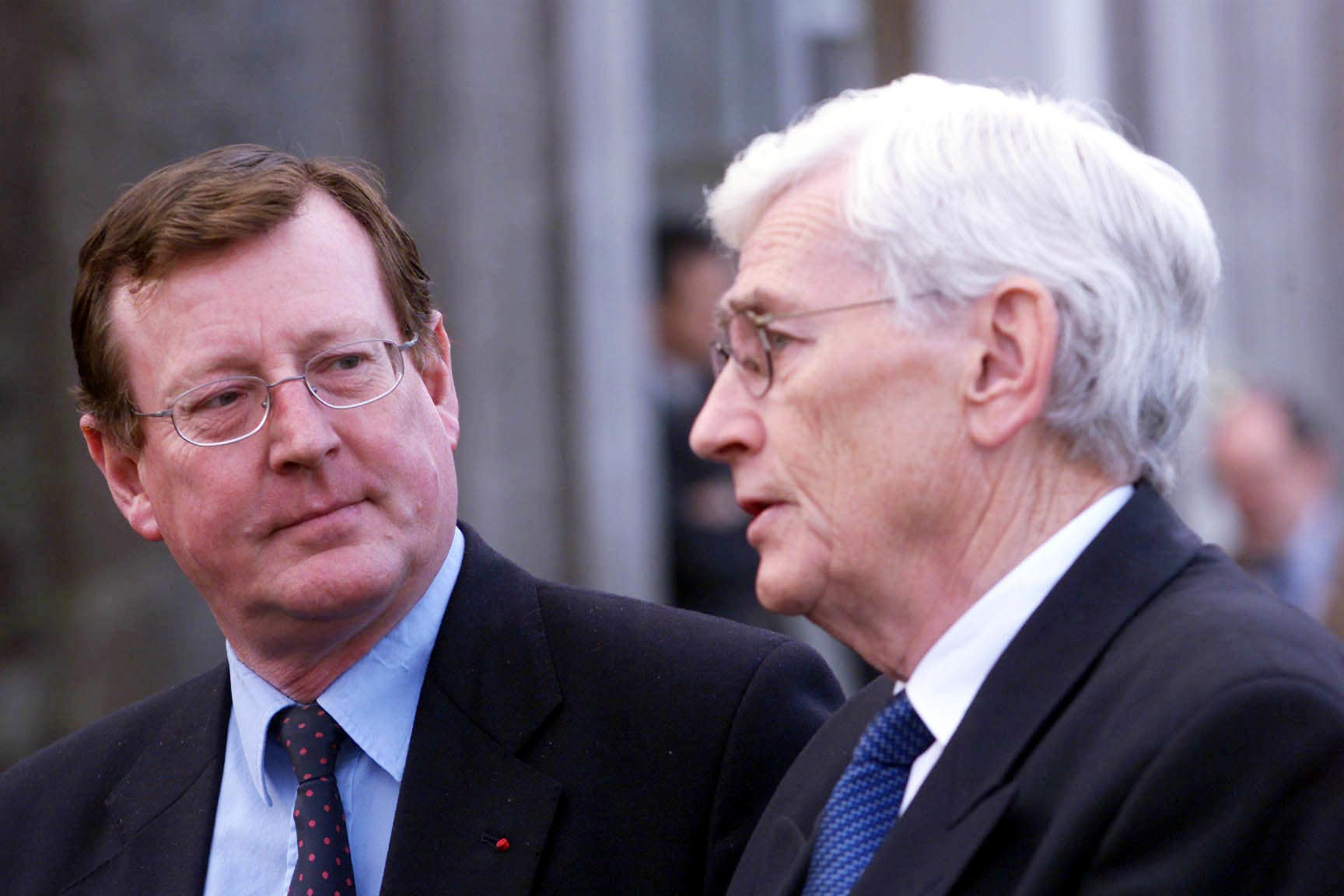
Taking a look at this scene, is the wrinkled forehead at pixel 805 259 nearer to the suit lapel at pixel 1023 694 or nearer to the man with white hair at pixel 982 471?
the man with white hair at pixel 982 471

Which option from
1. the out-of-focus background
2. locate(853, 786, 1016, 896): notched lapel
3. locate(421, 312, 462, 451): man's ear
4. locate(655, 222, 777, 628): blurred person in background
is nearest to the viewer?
locate(853, 786, 1016, 896): notched lapel

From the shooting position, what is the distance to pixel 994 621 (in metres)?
2.05

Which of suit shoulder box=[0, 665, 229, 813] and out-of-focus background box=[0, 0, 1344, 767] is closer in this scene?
suit shoulder box=[0, 665, 229, 813]

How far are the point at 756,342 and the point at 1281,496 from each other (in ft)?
16.4

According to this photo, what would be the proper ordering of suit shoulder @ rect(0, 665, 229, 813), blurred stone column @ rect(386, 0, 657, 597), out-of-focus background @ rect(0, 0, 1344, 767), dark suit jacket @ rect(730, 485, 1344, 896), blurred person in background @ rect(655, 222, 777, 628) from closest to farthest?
dark suit jacket @ rect(730, 485, 1344, 896) → suit shoulder @ rect(0, 665, 229, 813) → out-of-focus background @ rect(0, 0, 1344, 767) → blurred person in background @ rect(655, 222, 777, 628) → blurred stone column @ rect(386, 0, 657, 597)

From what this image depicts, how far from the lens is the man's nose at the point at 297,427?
2533mm

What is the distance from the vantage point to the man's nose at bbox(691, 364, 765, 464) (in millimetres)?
2207

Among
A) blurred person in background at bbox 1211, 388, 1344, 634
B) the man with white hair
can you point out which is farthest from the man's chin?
blurred person in background at bbox 1211, 388, 1344, 634

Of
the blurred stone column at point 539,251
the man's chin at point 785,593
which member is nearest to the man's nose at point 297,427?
the man's chin at point 785,593

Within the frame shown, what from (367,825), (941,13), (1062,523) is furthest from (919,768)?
(941,13)

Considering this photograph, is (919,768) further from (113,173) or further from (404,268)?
(113,173)

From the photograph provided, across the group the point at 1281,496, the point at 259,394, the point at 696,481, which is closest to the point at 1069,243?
the point at 259,394

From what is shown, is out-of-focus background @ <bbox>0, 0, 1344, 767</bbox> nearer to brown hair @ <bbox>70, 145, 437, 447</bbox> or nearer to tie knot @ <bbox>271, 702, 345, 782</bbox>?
brown hair @ <bbox>70, 145, 437, 447</bbox>

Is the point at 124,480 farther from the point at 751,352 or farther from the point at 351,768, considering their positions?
the point at 751,352
